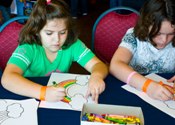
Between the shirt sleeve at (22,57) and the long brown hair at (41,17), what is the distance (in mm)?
41

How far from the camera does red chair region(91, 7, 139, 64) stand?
1539mm

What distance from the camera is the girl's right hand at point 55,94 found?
90 centimetres

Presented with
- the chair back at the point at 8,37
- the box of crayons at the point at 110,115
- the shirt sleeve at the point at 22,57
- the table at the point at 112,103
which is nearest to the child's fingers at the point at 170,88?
the table at the point at 112,103

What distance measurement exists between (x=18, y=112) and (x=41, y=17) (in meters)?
0.45

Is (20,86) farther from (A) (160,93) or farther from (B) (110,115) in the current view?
(A) (160,93)

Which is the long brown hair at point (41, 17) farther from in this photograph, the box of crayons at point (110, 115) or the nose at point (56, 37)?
the box of crayons at point (110, 115)

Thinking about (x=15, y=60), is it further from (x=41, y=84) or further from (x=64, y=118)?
(x=64, y=118)

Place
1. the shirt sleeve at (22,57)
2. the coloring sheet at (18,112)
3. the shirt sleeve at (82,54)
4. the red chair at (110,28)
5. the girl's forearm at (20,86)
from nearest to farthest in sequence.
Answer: the coloring sheet at (18,112) → the girl's forearm at (20,86) → the shirt sleeve at (22,57) → the shirt sleeve at (82,54) → the red chair at (110,28)

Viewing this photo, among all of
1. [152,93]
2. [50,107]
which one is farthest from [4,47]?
[152,93]

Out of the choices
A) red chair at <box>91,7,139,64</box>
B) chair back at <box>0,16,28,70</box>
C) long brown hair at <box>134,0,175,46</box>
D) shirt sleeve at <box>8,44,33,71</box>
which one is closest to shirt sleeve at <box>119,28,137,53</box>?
long brown hair at <box>134,0,175,46</box>

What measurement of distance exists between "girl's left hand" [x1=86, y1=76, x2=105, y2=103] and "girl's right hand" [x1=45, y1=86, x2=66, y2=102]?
97mm

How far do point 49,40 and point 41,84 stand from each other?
215mm

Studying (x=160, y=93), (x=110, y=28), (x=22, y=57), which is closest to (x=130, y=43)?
(x=110, y=28)

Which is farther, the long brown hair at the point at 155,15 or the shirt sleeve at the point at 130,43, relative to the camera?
the shirt sleeve at the point at 130,43
